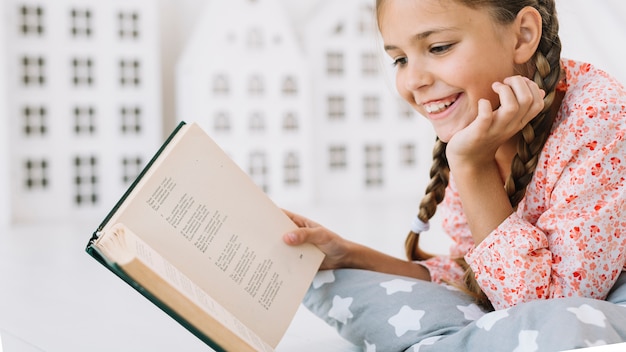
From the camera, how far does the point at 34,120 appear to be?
2.66 metres

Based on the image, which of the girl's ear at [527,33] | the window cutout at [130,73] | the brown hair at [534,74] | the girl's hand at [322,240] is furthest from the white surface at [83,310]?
the window cutout at [130,73]

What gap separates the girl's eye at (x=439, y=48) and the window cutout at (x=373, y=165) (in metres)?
2.25

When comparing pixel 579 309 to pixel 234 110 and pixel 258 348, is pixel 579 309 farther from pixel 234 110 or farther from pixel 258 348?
pixel 234 110

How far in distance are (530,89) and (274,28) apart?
7.05 feet

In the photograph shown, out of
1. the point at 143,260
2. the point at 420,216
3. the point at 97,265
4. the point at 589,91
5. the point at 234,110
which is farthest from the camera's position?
the point at 234,110

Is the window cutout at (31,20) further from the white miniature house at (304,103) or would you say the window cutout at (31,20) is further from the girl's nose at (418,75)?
the girl's nose at (418,75)

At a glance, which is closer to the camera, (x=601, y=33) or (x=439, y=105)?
(x=439, y=105)

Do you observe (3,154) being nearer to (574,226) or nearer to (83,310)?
(83,310)

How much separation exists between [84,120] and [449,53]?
2.10 meters

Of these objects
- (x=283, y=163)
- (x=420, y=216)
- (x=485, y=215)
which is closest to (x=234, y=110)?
(x=283, y=163)

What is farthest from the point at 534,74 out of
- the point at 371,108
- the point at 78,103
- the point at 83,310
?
the point at 371,108

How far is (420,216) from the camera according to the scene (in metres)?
1.07

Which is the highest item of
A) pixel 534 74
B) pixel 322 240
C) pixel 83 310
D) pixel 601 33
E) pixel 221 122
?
pixel 601 33

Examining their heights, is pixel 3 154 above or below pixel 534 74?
below
